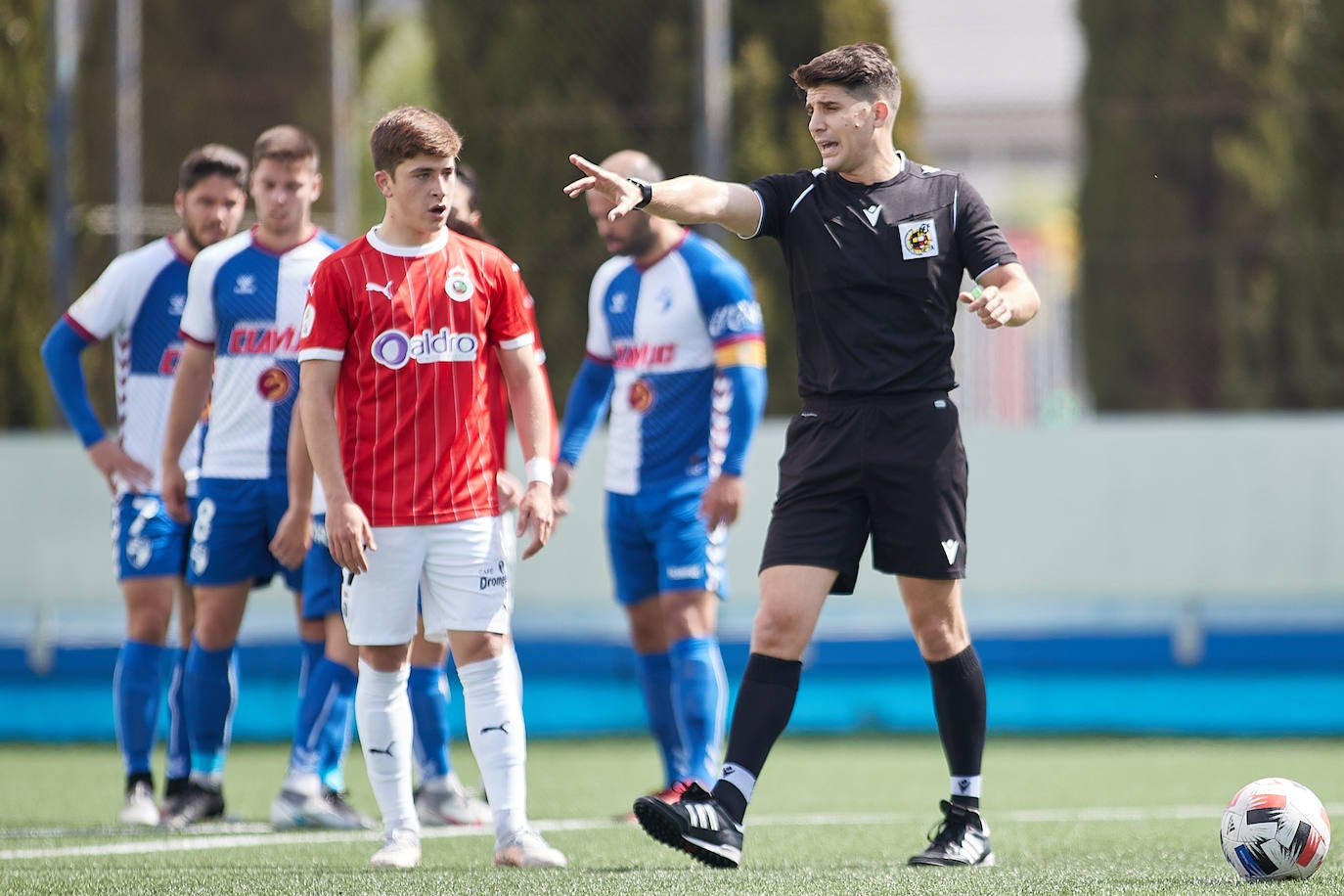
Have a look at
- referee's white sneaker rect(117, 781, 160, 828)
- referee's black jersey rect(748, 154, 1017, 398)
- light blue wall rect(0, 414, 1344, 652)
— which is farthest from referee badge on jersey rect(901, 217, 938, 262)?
light blue wall rect(0, 414, 1344, 652)

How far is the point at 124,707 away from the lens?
6312 mm

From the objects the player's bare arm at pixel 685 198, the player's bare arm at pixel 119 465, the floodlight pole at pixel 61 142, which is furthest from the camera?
the floodlight pole at pixel 61 142

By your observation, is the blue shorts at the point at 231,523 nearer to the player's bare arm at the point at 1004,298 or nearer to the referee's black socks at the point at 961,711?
the referee's black socks at the point at 961,711

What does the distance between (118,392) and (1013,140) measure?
113 feet

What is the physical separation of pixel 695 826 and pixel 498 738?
2.14 ft

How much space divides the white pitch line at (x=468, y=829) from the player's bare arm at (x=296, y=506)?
0.86 m

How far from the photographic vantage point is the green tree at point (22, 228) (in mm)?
11719

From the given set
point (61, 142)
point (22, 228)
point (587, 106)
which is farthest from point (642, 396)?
point (587, 106)

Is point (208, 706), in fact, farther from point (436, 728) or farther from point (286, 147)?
point (286, 147)

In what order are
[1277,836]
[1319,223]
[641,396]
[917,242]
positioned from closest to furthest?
[1277,836]
[917,242]
[641,396]
[1319,223]

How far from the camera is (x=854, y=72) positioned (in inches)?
179

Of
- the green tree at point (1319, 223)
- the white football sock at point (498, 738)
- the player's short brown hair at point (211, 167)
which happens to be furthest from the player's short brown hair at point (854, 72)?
the green tree at point (1319, 223)

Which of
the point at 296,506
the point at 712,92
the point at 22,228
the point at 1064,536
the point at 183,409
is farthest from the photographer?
the point at 22,228

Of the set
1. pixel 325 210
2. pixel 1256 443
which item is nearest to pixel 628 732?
pixel 1256 443
